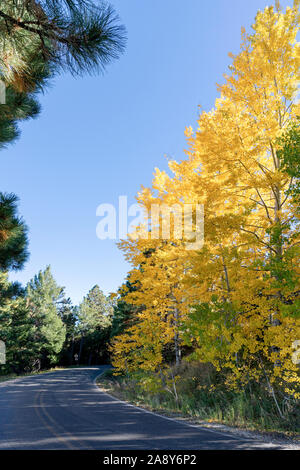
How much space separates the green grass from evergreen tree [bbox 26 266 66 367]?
132ft

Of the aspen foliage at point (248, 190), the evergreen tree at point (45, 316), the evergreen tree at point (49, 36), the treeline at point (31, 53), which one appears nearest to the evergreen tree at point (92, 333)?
the evergreen tree at point (45, 316)

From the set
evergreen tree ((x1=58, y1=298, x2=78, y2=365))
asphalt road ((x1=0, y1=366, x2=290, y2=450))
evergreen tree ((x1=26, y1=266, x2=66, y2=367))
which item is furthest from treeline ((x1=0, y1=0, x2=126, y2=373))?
evergreen tree ((x1=58, y1=298, x2=78, y2=365))

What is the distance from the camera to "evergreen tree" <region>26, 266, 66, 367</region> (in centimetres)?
5088

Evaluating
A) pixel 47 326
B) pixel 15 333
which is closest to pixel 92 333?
pixel 47 326

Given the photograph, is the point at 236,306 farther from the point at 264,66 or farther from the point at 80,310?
the point at 80,310

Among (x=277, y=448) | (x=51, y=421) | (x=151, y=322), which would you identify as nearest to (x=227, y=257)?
(x=277, y=448)

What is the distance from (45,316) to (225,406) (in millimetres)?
47623

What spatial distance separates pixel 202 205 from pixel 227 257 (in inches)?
61.8

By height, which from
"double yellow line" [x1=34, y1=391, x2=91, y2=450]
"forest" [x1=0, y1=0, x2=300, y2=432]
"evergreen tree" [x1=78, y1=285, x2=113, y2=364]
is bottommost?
"evergreen tree" [x1=78, y1=285, x2=113, y2=364]

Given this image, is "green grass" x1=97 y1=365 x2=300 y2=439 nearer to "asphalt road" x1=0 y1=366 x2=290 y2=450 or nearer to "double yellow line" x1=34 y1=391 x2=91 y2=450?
"asphalt road" x1=0 y1=366 x2=290 y2=450

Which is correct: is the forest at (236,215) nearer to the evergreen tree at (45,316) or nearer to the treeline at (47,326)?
the treeline at (47,326)

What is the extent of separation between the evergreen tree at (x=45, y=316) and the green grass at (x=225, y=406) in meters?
40.3
